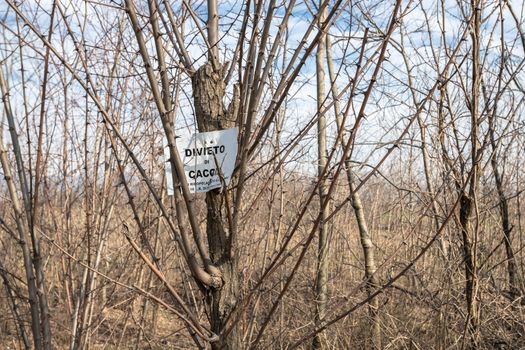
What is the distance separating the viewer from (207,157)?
1.38 meters

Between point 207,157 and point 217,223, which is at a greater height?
point 207,157

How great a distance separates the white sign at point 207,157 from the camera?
53.4 inches

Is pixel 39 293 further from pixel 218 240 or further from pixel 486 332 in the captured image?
pixel 486 332

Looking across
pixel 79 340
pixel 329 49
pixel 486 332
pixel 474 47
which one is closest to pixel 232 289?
pixel 79 340

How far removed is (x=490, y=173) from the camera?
3.82m

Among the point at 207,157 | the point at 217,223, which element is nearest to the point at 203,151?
the point at 207,157

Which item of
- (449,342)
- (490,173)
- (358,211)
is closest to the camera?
(449,342)

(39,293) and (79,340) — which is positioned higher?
(39,293)

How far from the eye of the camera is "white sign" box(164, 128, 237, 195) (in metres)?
1.36

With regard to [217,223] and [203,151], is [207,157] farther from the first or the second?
[217,223]

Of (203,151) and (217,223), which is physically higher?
(203,151)

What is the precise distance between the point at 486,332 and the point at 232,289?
2319 millimetres

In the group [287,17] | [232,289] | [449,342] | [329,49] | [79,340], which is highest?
[329,49]

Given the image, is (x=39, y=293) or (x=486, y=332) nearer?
(x=39, y=293)
